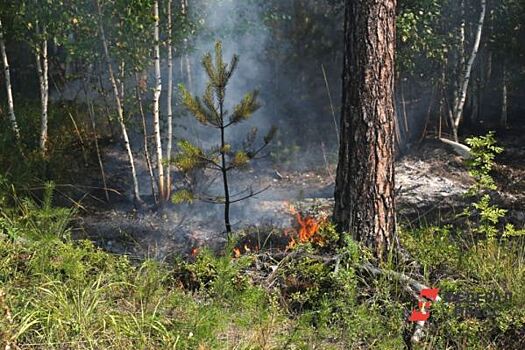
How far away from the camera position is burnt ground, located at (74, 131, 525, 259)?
7504 mm

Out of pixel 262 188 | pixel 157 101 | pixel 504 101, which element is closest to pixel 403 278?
pixel 157 101

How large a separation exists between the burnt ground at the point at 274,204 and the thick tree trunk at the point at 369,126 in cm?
155

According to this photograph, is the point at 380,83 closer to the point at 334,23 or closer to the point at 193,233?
the point at 193,233

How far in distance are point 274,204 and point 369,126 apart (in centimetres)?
384

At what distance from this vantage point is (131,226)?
808 centimetres

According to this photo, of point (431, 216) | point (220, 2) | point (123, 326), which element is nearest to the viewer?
point (123, 326)

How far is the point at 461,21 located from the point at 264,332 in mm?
8519

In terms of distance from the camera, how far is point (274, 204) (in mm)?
8711

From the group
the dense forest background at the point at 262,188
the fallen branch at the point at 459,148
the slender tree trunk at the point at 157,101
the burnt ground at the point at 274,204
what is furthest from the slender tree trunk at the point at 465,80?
the slender tree trunk at the point at 157,101

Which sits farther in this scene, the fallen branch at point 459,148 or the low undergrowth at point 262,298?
the fallen branch at point 459,148

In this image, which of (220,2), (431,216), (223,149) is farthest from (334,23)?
(223,149)

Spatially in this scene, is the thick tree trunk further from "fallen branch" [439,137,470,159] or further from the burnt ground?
"fallen branch" [439,137,470,159]

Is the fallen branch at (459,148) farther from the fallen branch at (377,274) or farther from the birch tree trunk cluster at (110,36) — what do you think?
the fallen branch at (377,274)

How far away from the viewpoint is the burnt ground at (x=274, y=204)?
750cm
